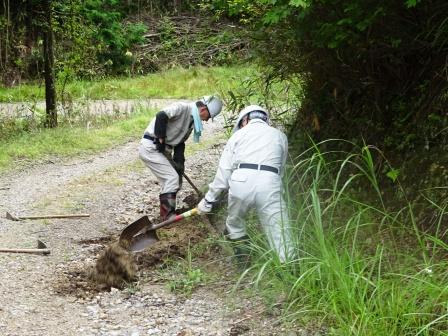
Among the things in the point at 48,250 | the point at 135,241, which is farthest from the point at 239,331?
the point at 48,250

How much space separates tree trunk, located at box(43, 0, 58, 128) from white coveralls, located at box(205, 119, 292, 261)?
8493 mm

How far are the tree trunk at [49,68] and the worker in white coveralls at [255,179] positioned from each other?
27.7 ft

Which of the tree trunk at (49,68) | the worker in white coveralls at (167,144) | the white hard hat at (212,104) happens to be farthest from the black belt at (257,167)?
the tree trunk at (49,68)

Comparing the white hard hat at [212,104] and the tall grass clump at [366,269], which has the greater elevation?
the white hard hat at [212,104]

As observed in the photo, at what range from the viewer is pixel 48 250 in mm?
6293

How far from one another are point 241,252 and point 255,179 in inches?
32.3

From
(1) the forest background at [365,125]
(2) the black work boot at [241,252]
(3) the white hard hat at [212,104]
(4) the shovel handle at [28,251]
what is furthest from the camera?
(3) the white hard hat at [212,104]

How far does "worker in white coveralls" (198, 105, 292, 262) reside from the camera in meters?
5.18

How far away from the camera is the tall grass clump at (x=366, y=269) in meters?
3.64

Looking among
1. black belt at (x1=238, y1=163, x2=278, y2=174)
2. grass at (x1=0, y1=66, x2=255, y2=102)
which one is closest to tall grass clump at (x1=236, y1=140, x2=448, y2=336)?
black belt at (x1=238, y1=163, x2=278, y2=174)

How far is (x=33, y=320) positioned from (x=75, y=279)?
99 centimetres

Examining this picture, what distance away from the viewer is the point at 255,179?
523cm

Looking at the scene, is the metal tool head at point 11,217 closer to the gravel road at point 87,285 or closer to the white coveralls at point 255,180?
the gravel road at point 87,285

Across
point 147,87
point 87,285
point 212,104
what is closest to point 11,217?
point 87,285
